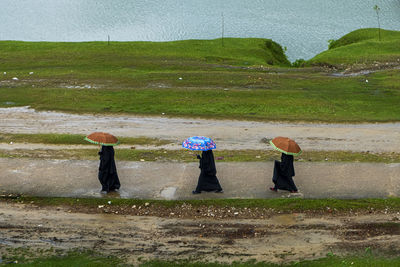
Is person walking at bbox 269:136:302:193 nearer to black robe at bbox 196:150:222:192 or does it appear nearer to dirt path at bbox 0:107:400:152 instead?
black robe at bbox 196:150:222:192

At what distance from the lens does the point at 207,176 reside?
1692cm

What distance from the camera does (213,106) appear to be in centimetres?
2975

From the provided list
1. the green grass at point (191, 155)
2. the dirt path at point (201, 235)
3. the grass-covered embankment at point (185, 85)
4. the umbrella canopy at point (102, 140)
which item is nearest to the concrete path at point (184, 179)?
the green grass at point (191, 155)

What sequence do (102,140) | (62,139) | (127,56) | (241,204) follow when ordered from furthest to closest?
(127,56)
(62,139)
(102,140)
(241,204)

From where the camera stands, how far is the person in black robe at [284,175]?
1680cm

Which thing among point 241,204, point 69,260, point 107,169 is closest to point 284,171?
point 241,204

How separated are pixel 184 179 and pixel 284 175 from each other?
11.1ft

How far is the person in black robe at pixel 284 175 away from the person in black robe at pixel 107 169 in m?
5.05

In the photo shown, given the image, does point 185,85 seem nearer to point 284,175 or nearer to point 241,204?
point 284,175

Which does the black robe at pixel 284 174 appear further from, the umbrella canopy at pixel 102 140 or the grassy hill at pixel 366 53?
the grassy hill at pixel 366 53

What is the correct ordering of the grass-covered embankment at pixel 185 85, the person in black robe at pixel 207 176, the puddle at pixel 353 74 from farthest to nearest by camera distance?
the puddle at pixel 353 74
the grass-covered embankment at pixel 185 85
the person in black robe at pixel 207 176

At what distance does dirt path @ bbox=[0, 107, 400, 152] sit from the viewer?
2352 centimetres

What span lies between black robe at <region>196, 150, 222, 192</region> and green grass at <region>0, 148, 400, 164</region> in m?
3.12

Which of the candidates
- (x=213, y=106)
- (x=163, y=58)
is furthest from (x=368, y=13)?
(x=213, y=106)
